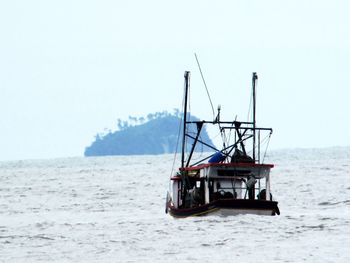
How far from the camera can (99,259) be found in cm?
3481

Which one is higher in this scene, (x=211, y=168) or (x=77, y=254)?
(x=211, y=168)

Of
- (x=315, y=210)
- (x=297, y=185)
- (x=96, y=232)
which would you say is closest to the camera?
(x=96, y=232)

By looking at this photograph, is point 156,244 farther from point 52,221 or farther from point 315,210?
point 315,210

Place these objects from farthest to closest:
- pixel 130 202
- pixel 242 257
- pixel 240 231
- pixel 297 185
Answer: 1. pixel 297 185
2. pixel 130 202
3. pixel 240 231
4. pixel 242 257

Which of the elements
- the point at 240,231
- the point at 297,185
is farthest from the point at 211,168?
the point at 297,185

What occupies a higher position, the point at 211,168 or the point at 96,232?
the point at 211,168

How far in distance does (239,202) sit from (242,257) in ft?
33.4

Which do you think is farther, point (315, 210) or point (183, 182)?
point (315, 210)

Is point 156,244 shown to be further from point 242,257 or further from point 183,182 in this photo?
point 183,182

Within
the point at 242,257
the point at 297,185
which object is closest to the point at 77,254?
the point at 242,257

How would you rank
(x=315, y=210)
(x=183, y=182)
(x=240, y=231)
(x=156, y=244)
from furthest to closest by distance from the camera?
1. (x=315, y=210)
2. (x=183, y=182)
3. (x=240, y=231)
4. (x=156, y=244)

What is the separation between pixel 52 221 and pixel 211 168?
33.6 feet

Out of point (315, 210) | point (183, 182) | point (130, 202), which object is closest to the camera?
point (183, 182)

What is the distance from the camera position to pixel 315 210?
181 feet
